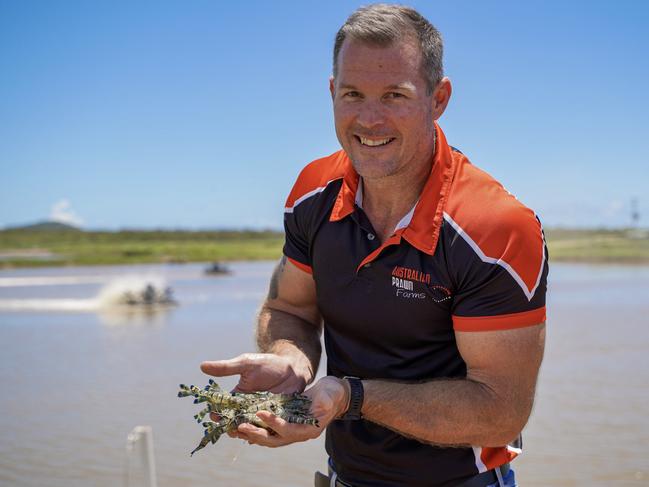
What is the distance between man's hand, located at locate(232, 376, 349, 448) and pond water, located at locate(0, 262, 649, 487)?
1.53 ft

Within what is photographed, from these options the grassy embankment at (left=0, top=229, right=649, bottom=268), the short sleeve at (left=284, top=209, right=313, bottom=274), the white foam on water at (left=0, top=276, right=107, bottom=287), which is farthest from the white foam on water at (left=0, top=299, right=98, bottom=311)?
the grassy embankment at (left=0, top=229, right=649, bottom=268)

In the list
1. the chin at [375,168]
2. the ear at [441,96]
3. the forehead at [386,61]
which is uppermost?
the forehead at [386,61]

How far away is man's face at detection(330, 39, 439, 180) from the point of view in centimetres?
275

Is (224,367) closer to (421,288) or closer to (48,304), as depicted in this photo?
(421,288)

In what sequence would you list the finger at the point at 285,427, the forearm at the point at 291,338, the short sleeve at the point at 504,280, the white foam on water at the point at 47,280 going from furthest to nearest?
the white foam on water at the point at 47,280 < the forearm at the point at 291,338 < the short sleeve at the point at 504,280 < the finger at the point at 285,427

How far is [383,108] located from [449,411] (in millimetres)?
1117

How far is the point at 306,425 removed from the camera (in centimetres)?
250

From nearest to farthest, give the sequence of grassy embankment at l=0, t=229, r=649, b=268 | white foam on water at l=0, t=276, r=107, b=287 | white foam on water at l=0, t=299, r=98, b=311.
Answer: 1. white foam on water at l=0, t=299, r=98, b=311
2. white foam on water at l=0, t=276, r=107, b=287
3. grassy embankment at l=0, t=229, r=649, b=268

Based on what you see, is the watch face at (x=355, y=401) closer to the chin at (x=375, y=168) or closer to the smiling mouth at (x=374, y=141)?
the chin at (x=375, y=168)

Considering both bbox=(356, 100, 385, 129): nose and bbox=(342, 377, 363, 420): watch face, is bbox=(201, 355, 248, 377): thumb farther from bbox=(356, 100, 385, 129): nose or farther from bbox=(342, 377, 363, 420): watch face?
bbox=(356, 100, 385, 129): nose

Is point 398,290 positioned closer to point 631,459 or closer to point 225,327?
point 631,459

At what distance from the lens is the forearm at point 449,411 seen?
265 centimetres

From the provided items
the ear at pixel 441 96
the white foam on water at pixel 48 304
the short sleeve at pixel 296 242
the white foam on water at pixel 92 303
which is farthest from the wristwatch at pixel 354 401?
the white foam on water at pixel 48 304

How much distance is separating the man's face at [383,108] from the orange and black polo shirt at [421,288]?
152 millimetres
